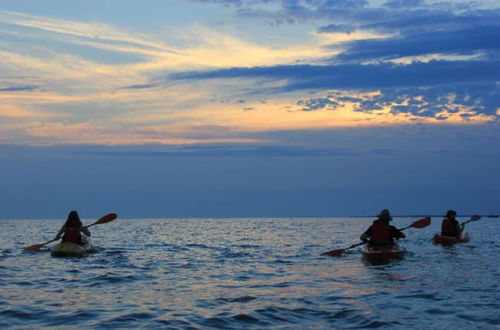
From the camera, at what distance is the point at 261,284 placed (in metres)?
14.1

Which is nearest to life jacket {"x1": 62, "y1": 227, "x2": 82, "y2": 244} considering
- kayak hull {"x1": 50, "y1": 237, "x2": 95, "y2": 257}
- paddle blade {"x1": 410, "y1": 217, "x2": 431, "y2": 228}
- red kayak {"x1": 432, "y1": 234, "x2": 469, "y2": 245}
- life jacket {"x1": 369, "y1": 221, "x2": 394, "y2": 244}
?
kayak hull {"x1": 50, "y1": 237, "x2": 95, "y2": 257}

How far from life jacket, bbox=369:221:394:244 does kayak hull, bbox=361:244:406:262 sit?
0.63ft

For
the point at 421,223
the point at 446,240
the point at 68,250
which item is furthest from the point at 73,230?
the point at 446,240

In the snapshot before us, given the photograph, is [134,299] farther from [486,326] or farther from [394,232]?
[394,232]

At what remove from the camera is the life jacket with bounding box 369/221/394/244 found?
20938mm

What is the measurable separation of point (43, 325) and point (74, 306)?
172 centimetres

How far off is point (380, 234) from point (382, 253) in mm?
708

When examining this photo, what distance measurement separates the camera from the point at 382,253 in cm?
2061

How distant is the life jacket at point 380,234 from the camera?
20938 mm

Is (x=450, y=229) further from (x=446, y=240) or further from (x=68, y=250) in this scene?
(x=68, y=250)

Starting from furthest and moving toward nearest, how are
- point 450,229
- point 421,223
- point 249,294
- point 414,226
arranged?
point 450,229 < point 421,223 < point 414,226 < point 249,294

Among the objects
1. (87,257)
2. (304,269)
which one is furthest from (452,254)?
(87,257)

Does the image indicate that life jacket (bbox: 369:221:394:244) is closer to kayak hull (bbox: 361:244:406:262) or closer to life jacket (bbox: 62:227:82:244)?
kayak hull (bbox: 361:244:406:262)

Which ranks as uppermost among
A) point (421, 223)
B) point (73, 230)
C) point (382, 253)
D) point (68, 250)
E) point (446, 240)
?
point (421, 223)
